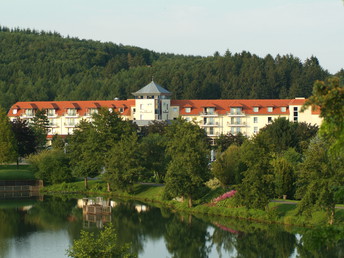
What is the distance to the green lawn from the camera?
7650 centimetres

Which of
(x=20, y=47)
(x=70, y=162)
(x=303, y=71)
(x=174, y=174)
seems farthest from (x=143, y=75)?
(x=174, y=174)

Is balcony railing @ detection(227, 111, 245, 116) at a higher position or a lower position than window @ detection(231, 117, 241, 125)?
higher

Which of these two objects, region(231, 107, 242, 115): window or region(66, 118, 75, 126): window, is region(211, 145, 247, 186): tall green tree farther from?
region(66, 118, 75, 126): window

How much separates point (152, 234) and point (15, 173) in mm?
33381

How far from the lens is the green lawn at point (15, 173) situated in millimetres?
76500

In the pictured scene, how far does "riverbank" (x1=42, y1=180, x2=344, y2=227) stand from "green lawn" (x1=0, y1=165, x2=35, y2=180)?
4.10 meters

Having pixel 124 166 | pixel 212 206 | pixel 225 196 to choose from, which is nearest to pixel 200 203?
pixel 212 206

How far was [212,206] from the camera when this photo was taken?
5741 centimetres

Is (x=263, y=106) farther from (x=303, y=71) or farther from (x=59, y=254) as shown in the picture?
(x=59, y=254)

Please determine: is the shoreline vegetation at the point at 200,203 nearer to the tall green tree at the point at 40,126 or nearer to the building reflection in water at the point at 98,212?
the building reflection in water at the point at 98,212

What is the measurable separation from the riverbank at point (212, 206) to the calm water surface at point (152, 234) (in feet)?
4.10

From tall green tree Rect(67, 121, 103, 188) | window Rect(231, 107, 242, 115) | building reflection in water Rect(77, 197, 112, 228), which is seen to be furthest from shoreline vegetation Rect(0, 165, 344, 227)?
window Rect(231, 107, 242, 115)

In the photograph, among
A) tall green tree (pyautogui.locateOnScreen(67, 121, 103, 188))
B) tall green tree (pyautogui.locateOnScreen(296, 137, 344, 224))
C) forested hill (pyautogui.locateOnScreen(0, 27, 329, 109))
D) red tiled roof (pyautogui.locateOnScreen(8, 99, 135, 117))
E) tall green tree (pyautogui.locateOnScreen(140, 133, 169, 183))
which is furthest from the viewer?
forested hill (pyautogui.locateOnScreen(0, 27, 329, 109))

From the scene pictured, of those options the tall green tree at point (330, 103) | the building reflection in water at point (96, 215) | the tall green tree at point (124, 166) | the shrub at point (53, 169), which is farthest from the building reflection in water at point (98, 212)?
the tall green tree at point (330, 103)
